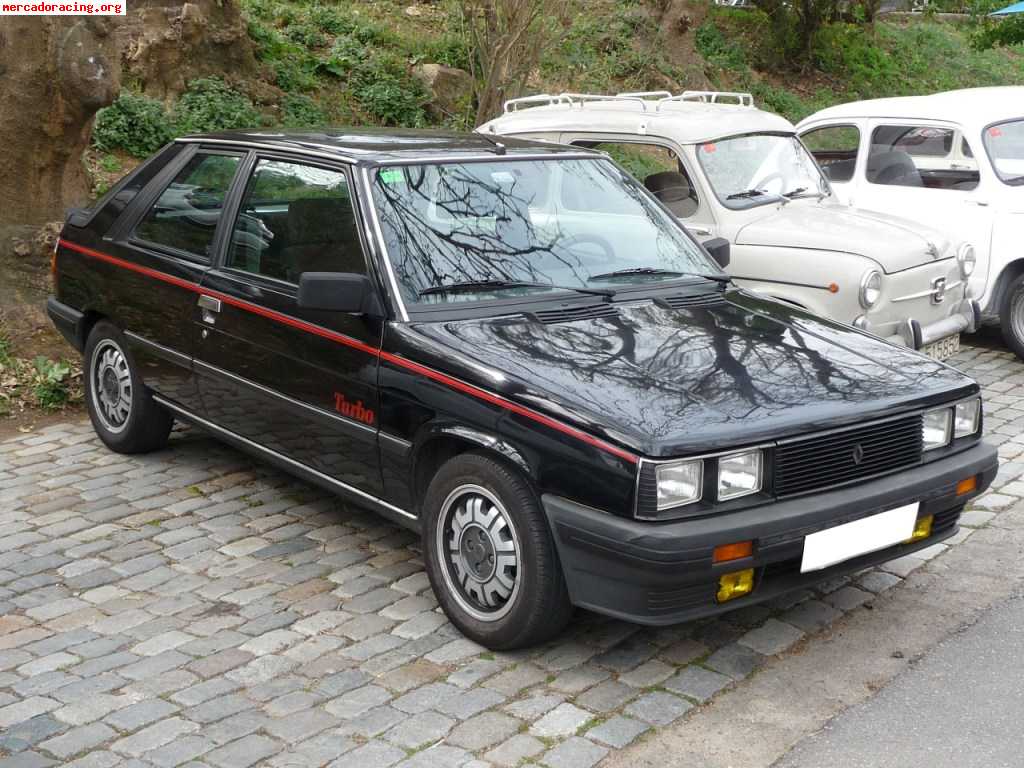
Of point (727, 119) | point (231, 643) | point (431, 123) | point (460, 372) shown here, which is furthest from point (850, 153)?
point (231, 643)

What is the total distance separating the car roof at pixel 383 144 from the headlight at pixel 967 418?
82.0 inches

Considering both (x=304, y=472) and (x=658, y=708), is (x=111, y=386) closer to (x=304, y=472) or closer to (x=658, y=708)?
(x=304, y=472)

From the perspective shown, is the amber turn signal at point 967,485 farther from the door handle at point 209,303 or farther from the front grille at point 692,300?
the door handle at point 209,303

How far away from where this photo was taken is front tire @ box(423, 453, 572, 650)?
13.2 feet

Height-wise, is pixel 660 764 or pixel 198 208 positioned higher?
pixel 198 208

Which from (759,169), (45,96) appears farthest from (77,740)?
(759,169)

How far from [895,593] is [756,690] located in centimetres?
108

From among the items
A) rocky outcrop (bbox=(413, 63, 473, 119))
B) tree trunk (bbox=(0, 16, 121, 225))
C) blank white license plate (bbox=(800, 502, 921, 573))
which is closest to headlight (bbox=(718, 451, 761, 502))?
blank white license plate (bbox=(800, 502, 921, 573))

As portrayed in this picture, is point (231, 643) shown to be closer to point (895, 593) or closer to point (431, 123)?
point (895, 593)

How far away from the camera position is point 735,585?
396 cm

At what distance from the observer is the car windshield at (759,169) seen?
785 cm

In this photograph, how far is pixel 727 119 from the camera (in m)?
8.13

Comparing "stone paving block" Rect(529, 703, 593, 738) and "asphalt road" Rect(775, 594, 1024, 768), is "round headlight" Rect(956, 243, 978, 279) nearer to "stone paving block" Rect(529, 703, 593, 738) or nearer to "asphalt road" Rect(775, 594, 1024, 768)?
"asphalt road" Rect(775, 594, 1024, 768)

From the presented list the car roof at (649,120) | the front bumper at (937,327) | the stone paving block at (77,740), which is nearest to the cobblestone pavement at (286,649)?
the stone paving block at (77,740)
